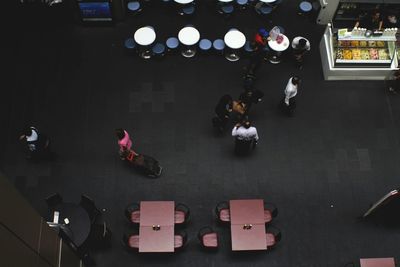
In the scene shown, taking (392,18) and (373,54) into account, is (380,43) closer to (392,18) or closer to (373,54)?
(373,54)

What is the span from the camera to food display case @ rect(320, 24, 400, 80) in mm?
11234

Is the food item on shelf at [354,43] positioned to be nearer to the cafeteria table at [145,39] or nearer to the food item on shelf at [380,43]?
the food item on shelf at [380,43]

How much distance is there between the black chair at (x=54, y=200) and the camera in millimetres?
8789

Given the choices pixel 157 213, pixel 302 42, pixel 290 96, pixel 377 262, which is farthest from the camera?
pixel 302 42

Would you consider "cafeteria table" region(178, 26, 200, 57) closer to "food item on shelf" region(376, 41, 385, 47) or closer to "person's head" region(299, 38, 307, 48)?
"person's head" region(299, 38, 307, 48)

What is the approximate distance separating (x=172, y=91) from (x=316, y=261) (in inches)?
198

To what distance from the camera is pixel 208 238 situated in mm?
9133

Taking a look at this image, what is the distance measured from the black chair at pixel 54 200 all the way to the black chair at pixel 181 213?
227cm

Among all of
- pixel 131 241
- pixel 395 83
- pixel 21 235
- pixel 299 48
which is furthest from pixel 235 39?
pixel 21 235

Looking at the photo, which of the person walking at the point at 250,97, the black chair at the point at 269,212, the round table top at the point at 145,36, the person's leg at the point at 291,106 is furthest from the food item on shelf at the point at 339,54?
the round table top at the point at 145,36

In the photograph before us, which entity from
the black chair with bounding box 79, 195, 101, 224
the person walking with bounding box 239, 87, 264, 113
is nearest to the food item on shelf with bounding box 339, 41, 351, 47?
the person walking with bounding box 239, 87, 264, 113

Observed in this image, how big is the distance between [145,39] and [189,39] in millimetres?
1075

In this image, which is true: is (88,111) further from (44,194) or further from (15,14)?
(15,14)

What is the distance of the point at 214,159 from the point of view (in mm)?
10414
